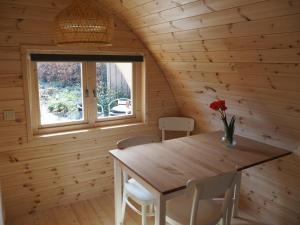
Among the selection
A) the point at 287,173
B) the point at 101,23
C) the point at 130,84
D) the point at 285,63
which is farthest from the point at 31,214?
the point at 285,63

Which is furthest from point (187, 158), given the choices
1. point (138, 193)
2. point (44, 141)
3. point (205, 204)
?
point (44, 141)

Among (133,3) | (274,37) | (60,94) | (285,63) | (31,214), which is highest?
(133,3)

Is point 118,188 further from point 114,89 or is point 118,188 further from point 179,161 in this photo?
point 114,89

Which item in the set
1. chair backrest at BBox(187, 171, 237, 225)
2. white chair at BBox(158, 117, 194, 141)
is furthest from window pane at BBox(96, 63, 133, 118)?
chair backrest at BBox(187, 171, 237, 225)

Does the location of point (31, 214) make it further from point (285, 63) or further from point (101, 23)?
point (285, 63)

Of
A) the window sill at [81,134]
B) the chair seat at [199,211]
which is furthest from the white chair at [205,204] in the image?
the window sill at [81,134]

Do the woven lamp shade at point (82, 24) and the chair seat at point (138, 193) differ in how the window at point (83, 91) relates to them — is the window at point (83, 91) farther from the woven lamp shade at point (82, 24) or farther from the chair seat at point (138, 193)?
the woven lamp shade at point (82, 24)

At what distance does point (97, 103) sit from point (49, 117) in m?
0.53

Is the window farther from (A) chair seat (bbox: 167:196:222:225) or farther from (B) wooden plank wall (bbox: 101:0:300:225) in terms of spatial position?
(A) chair seat (bbox: 167:196:222:225)

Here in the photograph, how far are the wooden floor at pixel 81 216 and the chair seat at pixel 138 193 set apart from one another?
526 millimetres

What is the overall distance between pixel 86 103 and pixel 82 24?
174cm

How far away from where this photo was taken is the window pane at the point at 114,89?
3.11m

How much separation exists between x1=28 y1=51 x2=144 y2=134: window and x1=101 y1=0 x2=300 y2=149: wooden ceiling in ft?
1.50

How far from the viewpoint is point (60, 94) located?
9.59 ft
